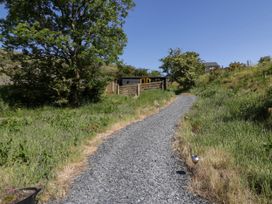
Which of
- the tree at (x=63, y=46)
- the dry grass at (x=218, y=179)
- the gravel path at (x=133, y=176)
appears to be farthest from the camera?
the tree at (x=63, y=46)

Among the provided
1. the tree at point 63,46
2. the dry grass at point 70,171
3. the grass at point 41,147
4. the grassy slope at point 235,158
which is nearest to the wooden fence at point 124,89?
the tree at point 63,46

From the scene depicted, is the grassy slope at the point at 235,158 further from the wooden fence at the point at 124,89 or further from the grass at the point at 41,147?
the wooden fence at the point at 124,89

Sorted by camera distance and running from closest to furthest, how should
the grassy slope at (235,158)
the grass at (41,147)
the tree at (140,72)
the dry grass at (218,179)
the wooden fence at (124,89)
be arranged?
the dry grass at (218,179) < the grassy slope at (235,158) < the grass at (41,147) < the wooden fence at (124,89) < the tree at (140,72)

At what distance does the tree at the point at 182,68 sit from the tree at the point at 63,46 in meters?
17.6

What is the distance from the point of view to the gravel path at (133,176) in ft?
14.3

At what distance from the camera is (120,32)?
1628 cm

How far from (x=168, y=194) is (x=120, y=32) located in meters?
13.4

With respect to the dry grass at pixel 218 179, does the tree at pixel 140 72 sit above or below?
above

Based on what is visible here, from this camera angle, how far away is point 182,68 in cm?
3300

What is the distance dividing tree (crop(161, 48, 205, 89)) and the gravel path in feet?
82.8

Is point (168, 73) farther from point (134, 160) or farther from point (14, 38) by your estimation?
point (134, 160)

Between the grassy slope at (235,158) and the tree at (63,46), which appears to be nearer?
the grassy slope at (235,158)

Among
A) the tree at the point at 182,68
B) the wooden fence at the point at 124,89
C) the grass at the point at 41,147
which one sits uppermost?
the tree at the point at 182,68

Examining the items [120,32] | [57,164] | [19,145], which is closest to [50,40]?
[120,32]
